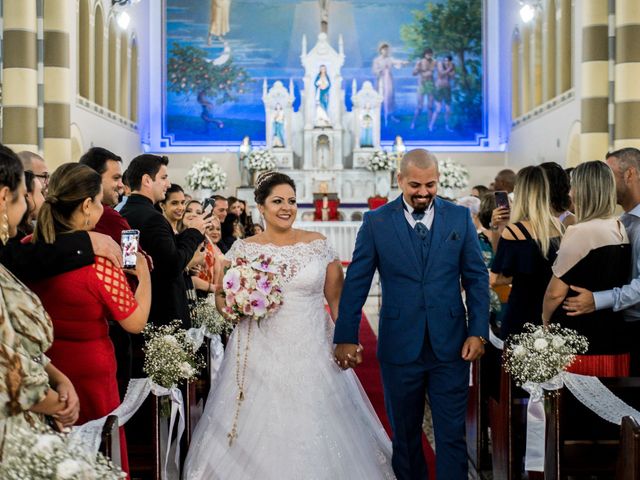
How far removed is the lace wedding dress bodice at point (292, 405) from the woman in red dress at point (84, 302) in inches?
45.3

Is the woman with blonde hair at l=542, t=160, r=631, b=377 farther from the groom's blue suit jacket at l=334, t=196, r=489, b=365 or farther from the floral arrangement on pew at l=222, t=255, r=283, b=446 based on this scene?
the floral arrangement on pew at l=222, t=255, r=283, b=446

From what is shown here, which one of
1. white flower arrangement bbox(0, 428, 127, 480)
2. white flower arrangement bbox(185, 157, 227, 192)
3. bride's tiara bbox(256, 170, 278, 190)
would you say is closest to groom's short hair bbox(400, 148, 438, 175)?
bride's tiara bbox(256, 170, 278, 190)

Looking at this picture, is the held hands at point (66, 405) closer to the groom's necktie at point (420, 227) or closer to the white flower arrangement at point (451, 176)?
the groom's necktie at point (420, 227)

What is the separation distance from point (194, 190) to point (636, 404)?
1610 cm

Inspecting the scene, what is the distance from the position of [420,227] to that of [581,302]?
2.98 feet

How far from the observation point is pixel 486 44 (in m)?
21.9

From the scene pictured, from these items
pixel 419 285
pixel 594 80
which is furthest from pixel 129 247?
pixel 594 80

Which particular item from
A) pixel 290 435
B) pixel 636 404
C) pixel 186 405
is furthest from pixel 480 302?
pixel 186 405

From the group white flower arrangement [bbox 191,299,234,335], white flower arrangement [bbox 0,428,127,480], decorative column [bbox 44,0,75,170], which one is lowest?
white flower arrangement [bbox 191,299,234,335]

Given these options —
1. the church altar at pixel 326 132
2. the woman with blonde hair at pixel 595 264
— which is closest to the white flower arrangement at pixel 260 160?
the church altar at pixel 326 132

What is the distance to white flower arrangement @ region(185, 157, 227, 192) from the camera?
1850 cm

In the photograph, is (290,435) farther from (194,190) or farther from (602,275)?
(194,190)

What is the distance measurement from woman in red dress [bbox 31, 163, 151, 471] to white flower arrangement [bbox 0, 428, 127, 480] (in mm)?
1411

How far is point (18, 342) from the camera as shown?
2.29 meters
